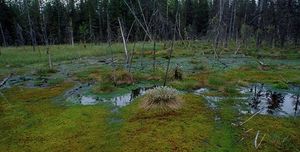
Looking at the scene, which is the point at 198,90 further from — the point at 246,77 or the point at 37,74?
the point at 37,74

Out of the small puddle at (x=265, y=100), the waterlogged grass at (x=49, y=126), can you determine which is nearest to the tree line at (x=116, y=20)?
the small puddle at (x=265, y=100)

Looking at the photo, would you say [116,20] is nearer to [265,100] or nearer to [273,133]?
[265,100]

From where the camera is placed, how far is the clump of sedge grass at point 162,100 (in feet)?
49.6

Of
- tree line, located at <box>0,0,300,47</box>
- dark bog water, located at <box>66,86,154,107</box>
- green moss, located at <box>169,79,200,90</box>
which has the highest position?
tree line, located at <box>0,0,300,47</box>

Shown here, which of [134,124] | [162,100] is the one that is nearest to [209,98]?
[162,100]

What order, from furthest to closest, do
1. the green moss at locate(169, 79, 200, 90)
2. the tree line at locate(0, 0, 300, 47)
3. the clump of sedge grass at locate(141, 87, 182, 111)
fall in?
1. the tree line at locate(0, 0, 300, 47)
2. the green moss at locate(169, 79, 200, 90)
3. the clump of sedge grass at locate(141, 87, 182, 111)

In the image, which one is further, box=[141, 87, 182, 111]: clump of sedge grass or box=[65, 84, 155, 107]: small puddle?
box=[65, 84, 155, 107]: small puddle

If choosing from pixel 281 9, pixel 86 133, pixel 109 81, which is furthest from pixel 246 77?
pixel 281 9

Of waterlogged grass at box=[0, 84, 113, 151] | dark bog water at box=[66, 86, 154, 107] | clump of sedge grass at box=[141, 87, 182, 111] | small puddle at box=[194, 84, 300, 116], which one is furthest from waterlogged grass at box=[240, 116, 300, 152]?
dark bog water at box=[66, 86, 154, 107]

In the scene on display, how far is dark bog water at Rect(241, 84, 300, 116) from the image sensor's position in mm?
15953

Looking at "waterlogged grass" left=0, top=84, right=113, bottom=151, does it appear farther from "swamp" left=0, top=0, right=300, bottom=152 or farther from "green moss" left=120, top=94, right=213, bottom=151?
"green moss" left=120, top=94, right=213, bottom=151

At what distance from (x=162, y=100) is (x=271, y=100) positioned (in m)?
7.37

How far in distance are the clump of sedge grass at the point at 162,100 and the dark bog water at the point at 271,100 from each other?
410cm

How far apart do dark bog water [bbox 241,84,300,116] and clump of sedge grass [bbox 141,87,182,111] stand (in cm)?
410
